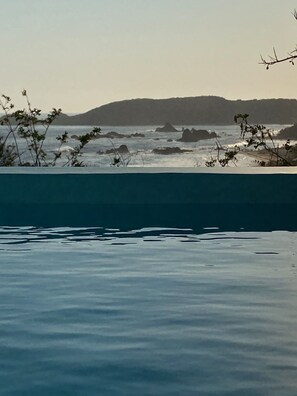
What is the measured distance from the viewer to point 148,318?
3.86 metres

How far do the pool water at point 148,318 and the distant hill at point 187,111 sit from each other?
8.98 m

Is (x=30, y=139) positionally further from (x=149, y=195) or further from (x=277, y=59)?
(x=149, y=195)

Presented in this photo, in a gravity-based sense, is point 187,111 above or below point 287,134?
above

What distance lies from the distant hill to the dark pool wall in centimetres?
663

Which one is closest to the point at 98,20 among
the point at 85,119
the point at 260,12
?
the point at 260,12

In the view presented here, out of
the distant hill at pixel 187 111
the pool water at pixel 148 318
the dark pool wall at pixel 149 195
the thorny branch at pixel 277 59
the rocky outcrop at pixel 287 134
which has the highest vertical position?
the thorny branch at pixel 277 59

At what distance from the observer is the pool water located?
292 centimetres

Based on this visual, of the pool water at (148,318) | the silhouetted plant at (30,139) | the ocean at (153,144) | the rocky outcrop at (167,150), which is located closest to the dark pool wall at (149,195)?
the pool water at (148,318)

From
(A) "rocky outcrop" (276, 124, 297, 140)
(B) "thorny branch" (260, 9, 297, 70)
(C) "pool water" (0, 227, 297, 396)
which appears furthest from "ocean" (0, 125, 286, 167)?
(C) "pool water" (0, 227, 297, 396)

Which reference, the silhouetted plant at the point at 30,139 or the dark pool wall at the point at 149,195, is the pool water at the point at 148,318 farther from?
the silhouetted plant at the point at 30,139

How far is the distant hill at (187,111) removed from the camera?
1666cm

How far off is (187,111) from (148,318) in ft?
55.8

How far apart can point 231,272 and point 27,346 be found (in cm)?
208

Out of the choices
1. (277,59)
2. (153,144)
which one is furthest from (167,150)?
(277,59)
